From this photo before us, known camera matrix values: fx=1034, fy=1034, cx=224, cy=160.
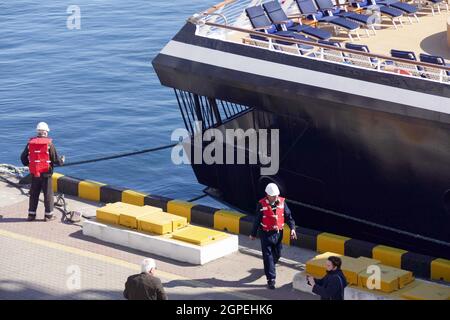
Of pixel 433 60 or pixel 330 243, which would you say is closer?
pixel 330 243

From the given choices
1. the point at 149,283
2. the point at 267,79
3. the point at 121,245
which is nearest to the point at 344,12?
the point at 267,79

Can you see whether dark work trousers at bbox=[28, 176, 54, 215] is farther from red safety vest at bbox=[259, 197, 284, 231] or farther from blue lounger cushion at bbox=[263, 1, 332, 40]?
blue lounger cushion at bbox=[263, 1, 332, 40]

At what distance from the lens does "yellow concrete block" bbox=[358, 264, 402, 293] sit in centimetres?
1327

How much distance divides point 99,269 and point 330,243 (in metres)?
3.46

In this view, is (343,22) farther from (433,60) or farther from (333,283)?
(333,283)

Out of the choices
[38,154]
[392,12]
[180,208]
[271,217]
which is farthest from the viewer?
[392,12]

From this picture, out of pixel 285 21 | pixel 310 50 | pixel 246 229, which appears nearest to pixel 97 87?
pixel 285 21

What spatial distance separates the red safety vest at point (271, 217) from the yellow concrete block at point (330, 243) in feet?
5.28

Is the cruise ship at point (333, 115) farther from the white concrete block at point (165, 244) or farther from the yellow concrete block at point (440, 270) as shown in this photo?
the white concrete block at point (165, 244)

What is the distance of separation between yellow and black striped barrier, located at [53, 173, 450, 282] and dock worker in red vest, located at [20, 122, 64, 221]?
4.90ft

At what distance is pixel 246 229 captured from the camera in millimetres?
16484

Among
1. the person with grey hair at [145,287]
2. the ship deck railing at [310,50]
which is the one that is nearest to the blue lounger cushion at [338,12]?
the ship deck railing at [310,50]

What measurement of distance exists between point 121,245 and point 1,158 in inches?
513

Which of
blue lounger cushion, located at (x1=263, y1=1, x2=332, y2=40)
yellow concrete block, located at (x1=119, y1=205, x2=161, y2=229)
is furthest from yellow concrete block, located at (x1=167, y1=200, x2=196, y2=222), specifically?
blue lounger cushion, located at (x1=263, y1=1, x2=332, y2=40)
